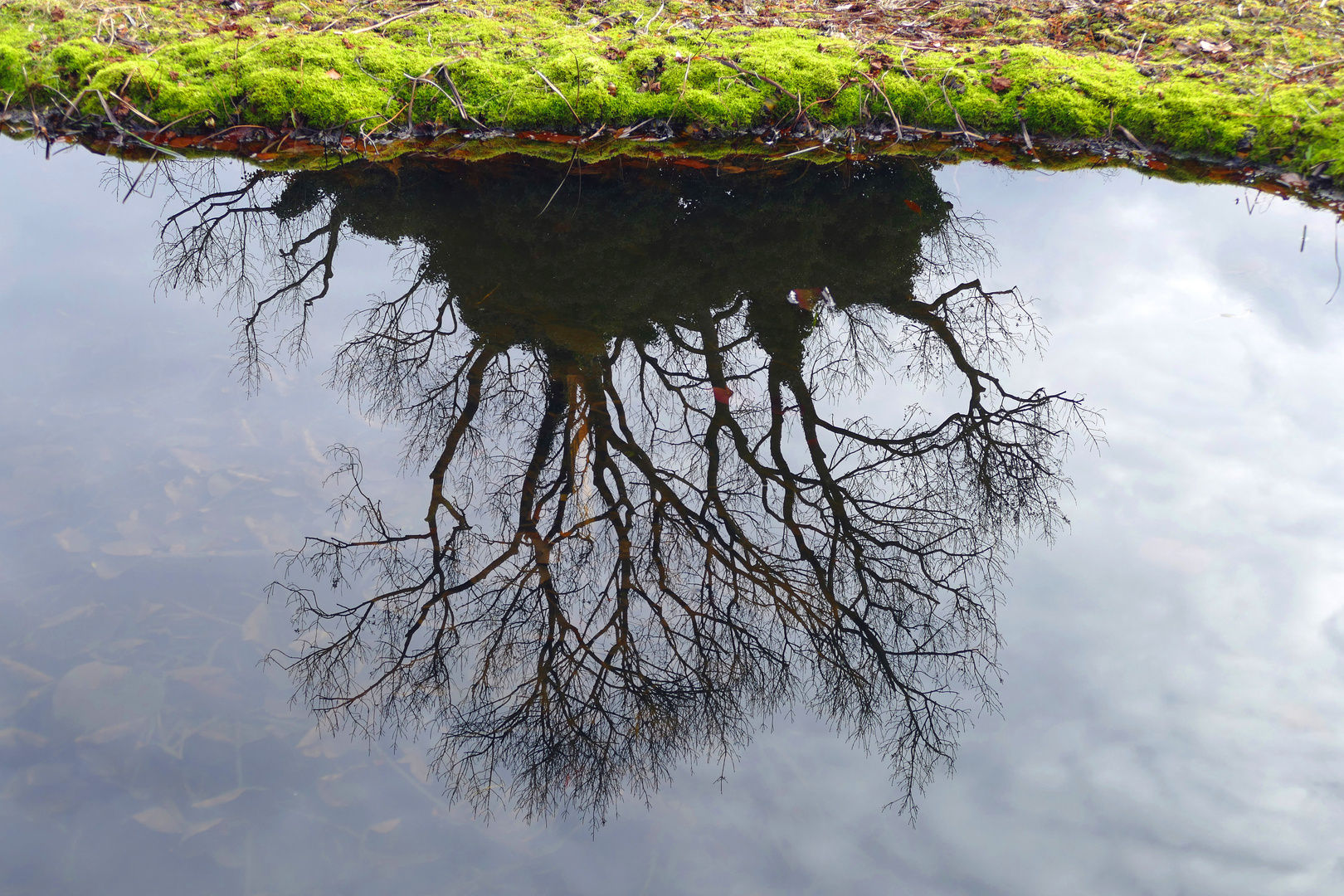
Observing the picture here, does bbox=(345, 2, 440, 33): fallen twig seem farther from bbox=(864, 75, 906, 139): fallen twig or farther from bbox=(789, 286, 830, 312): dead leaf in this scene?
bbox=(789, 286, 830, 312): dead leaf

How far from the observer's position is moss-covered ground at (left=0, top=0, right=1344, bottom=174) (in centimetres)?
651

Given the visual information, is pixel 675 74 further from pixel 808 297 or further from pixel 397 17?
pixel 808 297

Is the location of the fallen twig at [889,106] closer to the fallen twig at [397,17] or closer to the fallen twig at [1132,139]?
the fallen twig at [1132,139]

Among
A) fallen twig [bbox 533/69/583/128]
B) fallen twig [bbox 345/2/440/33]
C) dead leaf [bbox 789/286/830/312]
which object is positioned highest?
fallen twig [bbox 345/2/440/33]

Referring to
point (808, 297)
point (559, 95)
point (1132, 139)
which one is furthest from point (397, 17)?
point (1132, 139)

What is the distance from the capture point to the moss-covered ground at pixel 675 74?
6512 mm

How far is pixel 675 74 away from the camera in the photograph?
7117mm

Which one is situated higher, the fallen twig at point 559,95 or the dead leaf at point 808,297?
the fallen twig at point 559,95

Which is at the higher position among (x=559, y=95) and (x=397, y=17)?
(x=397, y=17)

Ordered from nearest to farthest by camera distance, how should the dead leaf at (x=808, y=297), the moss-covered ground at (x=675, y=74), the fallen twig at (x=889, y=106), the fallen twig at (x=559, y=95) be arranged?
1. the dead leaf at (x=808, y=297)
2. the moss-covered ground at (x=675, y=74)
3. the fallen twig at (x=559, y=95)
4. the fallen twig at (x=889, y=106)

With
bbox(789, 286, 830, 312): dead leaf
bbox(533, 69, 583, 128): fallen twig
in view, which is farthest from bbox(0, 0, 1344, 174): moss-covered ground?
bbox(789, 286, 830, 312): dead leaf

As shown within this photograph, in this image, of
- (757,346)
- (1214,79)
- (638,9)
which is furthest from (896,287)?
(638,9)

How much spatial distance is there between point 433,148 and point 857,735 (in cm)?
597

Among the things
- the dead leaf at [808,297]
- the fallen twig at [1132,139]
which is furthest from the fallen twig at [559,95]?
the fallen twig at [1132,139]
